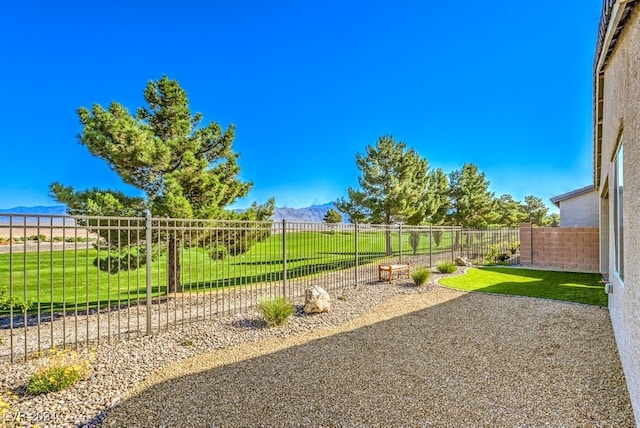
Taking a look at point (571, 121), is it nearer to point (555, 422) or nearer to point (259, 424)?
point (555, 422)

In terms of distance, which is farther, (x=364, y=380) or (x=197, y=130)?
(x=197, y=130)

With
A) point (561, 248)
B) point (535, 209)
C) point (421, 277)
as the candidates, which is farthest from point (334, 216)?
point (535, 209)

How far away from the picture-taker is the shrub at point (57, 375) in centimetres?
358

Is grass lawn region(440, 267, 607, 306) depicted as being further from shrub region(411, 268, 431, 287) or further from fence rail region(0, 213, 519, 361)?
fence rail region(0, 213, 519, 361)

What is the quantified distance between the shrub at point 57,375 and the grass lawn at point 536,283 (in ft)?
31.0

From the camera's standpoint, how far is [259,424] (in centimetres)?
307

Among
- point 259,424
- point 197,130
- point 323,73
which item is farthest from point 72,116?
point 323,73

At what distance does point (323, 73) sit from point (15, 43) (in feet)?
43.1

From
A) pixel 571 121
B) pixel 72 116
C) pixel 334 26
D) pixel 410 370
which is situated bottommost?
pixel 410 370

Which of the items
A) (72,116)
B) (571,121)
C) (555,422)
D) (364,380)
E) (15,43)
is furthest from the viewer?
(571,121)

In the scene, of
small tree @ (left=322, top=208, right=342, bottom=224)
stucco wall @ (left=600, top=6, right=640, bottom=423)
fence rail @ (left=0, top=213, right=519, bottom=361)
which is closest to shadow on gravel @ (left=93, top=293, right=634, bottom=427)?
stucco wall @ (left=600, top=6, right=640, bottom=423)

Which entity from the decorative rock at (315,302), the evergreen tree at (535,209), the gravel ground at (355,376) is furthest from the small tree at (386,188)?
the evergreen tree at (535,209)

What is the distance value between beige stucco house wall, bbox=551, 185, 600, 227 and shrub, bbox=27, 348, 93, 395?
18.8m

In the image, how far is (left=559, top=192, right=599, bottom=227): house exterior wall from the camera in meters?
15.4
